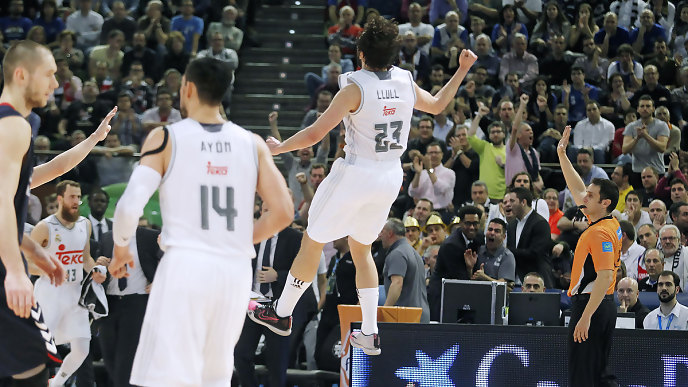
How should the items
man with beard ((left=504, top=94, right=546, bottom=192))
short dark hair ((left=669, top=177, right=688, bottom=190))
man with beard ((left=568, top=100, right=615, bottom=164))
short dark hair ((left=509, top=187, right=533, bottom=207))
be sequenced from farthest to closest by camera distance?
man with beard ((left=568, top=100, right=615, bottom=164)), man with beard ((left=504, top=94, right=546, bottom=192)), short dark hair ((left=669, top=177, right=688, bottom=190)), short dark hair ((left=509, top=187, right=533, bottom=207))

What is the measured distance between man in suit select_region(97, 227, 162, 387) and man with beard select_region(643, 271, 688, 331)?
5442 mm

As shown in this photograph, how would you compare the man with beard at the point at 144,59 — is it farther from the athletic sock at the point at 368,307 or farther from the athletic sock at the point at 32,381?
the athletic sock at the point at 32,381

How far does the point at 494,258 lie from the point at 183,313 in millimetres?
7416

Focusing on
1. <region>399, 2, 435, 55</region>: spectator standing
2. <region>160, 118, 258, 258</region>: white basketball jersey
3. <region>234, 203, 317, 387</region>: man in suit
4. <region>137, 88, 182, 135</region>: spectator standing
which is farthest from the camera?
<region>399, 2, 435, 55</region>: spectator standing

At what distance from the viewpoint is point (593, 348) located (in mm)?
8633

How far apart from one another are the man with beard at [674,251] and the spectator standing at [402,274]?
3250 mm

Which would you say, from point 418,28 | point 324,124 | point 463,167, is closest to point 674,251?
point 463,167

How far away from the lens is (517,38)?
17.5m

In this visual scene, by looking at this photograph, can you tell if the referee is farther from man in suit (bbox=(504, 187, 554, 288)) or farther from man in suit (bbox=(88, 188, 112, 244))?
man in suit (bbox=(88, 188, 112, 244))

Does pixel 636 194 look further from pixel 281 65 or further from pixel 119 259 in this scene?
pixel 119 259

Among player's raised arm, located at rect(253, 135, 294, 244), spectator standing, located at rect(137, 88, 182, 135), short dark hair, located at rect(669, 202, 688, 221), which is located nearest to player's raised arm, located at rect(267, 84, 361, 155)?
player's raised arm, located at rect(253, 135, 294, 244)

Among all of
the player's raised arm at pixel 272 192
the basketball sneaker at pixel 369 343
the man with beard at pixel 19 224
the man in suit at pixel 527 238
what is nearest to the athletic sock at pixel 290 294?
the basketball sneaker at pixel 369 343

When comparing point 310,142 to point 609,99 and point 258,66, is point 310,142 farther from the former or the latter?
point 258,66

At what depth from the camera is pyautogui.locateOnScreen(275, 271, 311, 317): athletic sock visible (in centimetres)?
792
